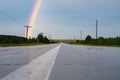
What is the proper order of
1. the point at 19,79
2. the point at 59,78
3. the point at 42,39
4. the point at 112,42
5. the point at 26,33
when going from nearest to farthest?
the point at 19,79
the point at 59,78
the point at 112,42
the point at 26,33
the point at 42,39

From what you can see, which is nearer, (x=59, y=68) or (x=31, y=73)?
(x=31, y=73)

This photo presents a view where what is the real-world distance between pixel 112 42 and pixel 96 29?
656 centimetres

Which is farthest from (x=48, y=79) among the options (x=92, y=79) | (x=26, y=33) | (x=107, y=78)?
(x=26, y=33)

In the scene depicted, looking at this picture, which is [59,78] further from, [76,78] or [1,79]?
[1,79]

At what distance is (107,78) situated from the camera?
352 inches

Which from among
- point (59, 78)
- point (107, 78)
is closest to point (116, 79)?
point (107, 78)

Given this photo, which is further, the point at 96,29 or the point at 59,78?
the point at 96,29

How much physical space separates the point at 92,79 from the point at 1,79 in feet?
9.40

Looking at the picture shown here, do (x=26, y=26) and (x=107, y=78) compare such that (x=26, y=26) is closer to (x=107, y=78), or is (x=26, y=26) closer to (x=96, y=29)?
(x=96, y=29)

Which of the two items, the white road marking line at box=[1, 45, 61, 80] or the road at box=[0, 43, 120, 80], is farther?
the road at box=[0, 43, 120, 80]

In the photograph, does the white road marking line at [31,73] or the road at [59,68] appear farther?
the road at [59,68]

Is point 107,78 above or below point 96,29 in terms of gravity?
below

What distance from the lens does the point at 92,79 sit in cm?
869

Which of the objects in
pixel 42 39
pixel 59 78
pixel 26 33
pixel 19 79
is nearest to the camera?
pixel 19 79
